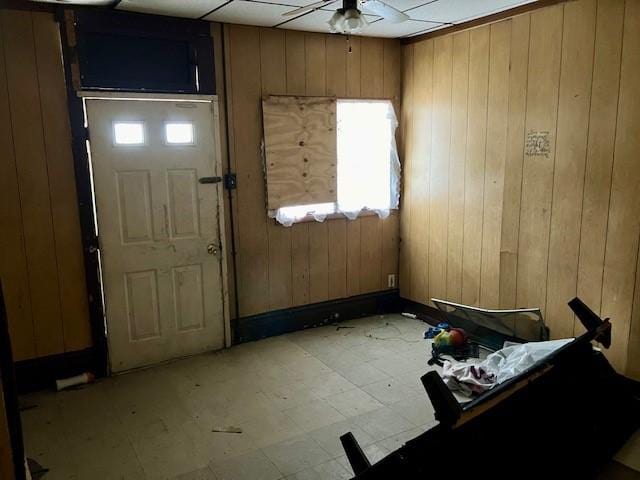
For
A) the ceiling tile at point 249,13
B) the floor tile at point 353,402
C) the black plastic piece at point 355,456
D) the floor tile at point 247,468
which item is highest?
the ceiling tile at point 249,13

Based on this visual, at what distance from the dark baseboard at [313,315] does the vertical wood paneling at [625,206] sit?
6.84 feet

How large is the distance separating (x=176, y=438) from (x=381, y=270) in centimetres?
261

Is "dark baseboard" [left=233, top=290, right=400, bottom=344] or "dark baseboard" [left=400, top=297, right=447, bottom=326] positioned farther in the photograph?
"dark baseboard" [left=400, top=297, right=447, bottom=326]

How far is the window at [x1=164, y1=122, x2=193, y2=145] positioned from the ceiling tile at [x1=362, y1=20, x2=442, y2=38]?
164 cm

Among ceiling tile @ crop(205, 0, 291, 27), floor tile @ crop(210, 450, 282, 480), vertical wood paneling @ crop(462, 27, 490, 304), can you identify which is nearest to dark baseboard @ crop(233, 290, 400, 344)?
vertical wood paneling @ crop(462, 27, 490, 304)

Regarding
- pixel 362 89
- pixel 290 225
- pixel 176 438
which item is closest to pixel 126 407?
pixel 176 438

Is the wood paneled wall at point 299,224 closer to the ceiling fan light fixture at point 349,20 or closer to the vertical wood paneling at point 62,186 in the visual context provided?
the vertical wood paneling at point 62,186

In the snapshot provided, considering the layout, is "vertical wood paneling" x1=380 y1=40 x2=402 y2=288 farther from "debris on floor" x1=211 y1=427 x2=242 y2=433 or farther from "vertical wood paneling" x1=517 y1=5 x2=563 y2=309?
"debris on floor" x1=211 y1=427 x2=242 y2=433

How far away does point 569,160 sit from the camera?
3.42 meters

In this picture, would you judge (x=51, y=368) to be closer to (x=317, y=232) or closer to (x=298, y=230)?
(x=298, y=230)

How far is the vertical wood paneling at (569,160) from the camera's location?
3.26 metres

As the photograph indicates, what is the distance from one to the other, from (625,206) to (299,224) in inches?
95.4

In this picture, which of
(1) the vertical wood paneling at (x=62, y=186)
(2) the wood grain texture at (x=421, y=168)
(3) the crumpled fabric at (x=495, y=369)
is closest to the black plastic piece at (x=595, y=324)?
(3) the crumpled fabric at (x=495, y=369)

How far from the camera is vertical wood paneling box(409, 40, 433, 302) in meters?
4.50
